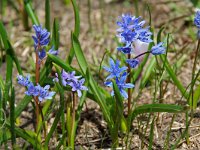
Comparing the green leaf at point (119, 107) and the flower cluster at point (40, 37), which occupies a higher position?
the flower cluster at point (40, 37)

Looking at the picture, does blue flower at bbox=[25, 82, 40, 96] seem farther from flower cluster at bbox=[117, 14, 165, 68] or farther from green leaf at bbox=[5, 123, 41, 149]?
flower cluster at bbox=[117, 14, 165, 68]

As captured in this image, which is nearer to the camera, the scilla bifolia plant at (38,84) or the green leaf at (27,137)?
the scilla bifolia plant at (38,84)

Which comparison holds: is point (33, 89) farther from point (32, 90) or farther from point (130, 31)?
point (130, 31)

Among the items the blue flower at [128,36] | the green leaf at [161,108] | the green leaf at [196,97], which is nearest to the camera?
the blue flower at [128,36]

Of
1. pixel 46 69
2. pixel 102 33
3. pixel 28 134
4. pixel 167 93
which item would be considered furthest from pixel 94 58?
pixel 28 134

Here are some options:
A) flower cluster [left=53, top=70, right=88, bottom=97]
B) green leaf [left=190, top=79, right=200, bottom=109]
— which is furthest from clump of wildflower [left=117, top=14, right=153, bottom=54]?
green leaf [left=190, top=79, right=200, bottom=109]

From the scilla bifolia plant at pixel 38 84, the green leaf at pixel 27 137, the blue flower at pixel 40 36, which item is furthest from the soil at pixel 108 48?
the blue flower at pixel 40 36

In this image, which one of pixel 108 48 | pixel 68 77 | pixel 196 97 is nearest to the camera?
pixel 68 77

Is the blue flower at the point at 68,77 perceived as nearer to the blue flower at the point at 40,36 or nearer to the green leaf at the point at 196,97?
the blue flower at the point at 40,36

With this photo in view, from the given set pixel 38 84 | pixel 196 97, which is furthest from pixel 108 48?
pixel 38 84
